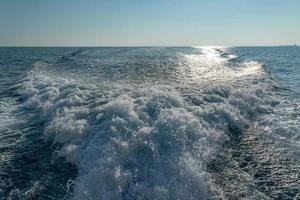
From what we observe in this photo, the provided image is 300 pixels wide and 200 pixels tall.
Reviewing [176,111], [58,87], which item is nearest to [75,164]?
[176,111]

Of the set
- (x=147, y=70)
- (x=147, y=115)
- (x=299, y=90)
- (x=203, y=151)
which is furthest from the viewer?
(x=147, y=70)

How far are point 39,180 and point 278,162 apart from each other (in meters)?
5.59

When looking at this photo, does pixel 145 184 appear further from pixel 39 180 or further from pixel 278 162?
pixel 278 162

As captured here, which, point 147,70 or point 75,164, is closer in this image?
point 75,164

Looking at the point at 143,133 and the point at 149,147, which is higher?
the point at 143,133

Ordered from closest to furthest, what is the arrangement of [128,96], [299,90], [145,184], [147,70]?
[145,184] → [128,96] → [299,90] → [147,70]

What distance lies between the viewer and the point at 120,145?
6949mm

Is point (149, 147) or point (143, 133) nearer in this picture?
point (149, 147)

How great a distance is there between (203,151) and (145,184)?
213 centimetres

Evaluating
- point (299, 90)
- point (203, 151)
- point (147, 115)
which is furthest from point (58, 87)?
point (299, 90)

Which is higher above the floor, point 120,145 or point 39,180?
point 120,145

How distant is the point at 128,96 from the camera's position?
11.0 m

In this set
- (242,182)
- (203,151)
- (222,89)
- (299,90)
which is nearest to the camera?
(242,182)

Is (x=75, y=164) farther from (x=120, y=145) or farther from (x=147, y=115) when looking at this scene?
(x=147, y=115)
